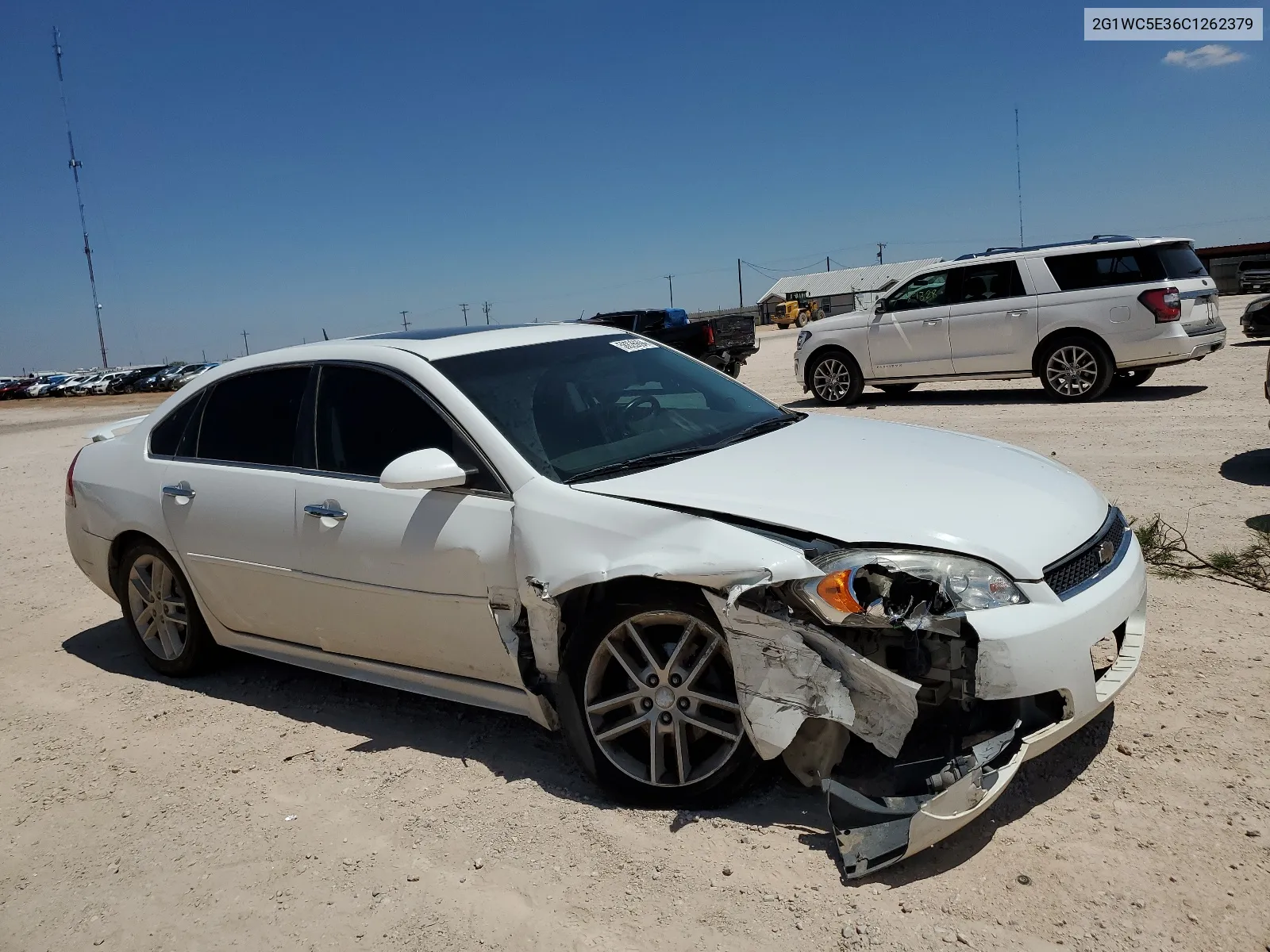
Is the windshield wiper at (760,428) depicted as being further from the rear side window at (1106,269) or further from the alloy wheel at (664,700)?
the rear side window at (1106,269)

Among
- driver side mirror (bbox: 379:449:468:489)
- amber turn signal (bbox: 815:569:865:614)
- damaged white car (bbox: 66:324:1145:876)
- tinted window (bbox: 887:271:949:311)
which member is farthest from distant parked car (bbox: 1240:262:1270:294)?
driver side mirror (bbox: 379:449:468:489)

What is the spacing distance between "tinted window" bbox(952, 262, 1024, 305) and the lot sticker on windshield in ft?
28.9

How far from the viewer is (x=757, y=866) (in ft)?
9.55

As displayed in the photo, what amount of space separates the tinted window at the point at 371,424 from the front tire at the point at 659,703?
90 centimetres

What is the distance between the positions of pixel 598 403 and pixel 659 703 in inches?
54.7

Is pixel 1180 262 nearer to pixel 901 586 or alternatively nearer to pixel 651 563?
pixel 901 586

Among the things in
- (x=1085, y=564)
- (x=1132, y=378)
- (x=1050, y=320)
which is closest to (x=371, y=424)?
(x=1085, y=564)

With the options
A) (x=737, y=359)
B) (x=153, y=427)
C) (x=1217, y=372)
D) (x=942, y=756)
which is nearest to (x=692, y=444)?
(x=942, y=756)

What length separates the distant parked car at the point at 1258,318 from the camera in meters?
15.9

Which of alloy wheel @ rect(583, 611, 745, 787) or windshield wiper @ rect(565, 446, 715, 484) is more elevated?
windshield wiper @ rect(565, 446, 715, 484)

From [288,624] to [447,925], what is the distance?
1914 mm

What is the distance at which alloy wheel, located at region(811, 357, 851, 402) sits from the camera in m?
13.7

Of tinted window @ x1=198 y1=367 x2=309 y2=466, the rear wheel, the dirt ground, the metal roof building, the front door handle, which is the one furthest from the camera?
the metal roof building

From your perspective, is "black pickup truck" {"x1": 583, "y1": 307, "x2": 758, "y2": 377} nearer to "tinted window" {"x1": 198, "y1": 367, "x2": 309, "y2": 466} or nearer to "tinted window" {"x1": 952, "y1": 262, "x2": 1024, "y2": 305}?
"tinted window" {"x1": 952, "y1": 262, "x2": 1024, "y2": 305}
